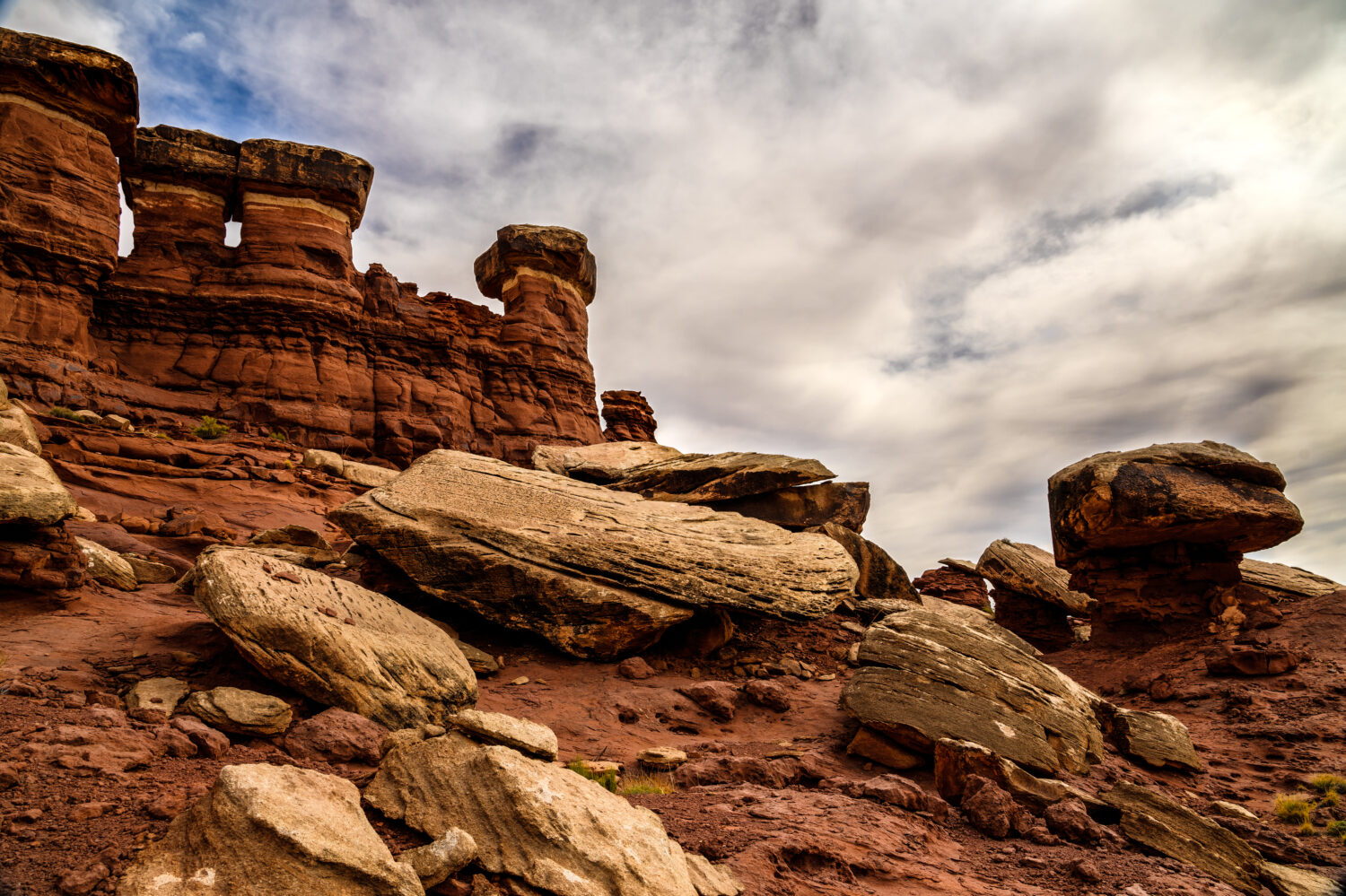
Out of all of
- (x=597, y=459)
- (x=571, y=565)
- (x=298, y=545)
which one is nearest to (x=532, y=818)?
(x=571, y=565)

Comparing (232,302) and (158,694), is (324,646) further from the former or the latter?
(232,302)

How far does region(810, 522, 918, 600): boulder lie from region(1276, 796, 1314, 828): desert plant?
327 inches

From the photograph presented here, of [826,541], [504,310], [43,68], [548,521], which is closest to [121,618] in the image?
[548,521]

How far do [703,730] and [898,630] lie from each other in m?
2.99

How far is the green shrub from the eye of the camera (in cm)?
2242

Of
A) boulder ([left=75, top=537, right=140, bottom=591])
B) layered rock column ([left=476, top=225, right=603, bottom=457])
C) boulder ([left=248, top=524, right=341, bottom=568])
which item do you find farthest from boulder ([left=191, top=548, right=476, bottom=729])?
layered rock column ([left=476, top=225, right=603, bottom=457])

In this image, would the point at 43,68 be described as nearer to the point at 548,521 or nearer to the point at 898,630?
the point at 548,521

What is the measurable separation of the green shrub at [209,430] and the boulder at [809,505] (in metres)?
18.7

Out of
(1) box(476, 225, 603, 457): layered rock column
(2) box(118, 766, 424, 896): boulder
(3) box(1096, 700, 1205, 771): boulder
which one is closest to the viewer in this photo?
(2) box(118, 766, 424, 896): boulder

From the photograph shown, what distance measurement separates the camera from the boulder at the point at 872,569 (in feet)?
50.0

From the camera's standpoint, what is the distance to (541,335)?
33.8m

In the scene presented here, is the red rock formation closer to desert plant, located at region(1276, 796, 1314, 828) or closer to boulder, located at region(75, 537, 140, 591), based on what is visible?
boulder, located at region(75, 537, 140, 591)

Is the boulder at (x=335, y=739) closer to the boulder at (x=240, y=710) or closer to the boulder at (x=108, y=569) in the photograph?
the boulder at (x=240, y=710)

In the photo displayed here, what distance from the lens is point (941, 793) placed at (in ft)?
20.9
